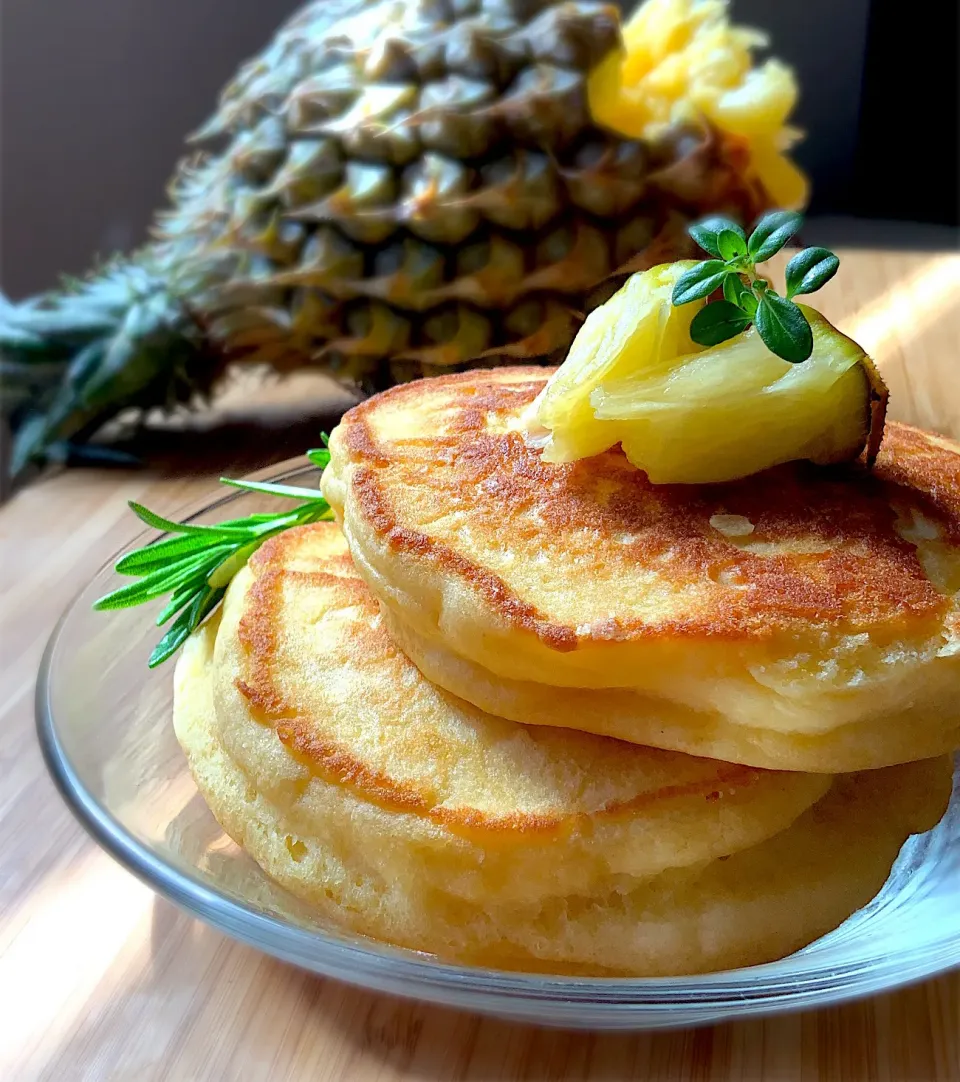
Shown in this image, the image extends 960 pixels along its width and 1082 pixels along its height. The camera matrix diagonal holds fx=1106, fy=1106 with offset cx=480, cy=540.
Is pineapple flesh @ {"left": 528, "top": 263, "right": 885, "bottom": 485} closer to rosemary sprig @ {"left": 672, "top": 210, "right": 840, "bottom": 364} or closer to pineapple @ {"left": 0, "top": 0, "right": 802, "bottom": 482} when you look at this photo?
rosemary sprig @ {"left": 672, "top": 210, "right": 840, "bottom": 364}

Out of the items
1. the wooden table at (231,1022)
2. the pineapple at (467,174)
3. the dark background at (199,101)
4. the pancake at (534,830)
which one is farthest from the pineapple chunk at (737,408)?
the dark background at (199,101)

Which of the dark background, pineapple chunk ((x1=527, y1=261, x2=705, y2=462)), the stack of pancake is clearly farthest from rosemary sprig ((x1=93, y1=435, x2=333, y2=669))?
the dark background

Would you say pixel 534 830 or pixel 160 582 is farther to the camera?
pixel 160 582

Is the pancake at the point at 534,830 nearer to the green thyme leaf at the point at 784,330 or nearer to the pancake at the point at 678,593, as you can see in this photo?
the pancake at the point at 678,593

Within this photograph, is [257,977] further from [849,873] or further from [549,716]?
[849,873]

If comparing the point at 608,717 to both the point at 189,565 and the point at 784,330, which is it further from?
the point at 189,565

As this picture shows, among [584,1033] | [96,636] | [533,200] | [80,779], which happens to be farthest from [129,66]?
[584,1033]

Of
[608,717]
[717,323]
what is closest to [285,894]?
[608,717]
